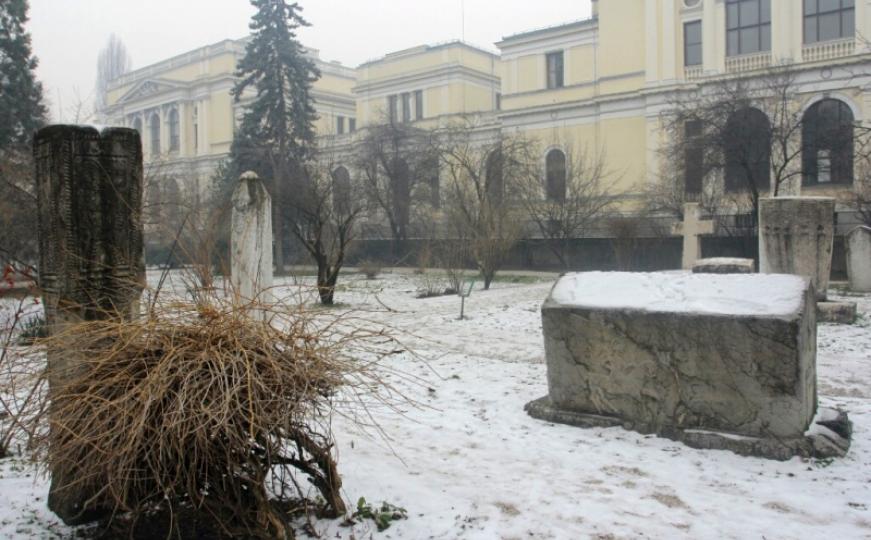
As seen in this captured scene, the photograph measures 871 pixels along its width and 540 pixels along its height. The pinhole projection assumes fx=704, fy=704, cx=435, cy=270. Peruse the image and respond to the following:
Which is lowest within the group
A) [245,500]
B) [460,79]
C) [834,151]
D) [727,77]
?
[245,500]

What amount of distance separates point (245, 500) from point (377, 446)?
1876 mm

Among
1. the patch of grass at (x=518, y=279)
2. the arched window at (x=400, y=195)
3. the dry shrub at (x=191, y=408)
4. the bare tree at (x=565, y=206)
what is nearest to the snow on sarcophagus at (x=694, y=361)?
the dry shrub at (x=191, y=408)

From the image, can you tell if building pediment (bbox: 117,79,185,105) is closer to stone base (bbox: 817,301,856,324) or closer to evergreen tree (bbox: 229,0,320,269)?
evergreen tree (bbox: 229,0,320,269)

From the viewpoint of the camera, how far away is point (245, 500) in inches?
141

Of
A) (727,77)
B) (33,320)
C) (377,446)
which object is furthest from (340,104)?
(377,446)

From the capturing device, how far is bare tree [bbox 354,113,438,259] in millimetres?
35438

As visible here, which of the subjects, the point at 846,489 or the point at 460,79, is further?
the point at 460,79

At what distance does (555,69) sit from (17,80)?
2947cm

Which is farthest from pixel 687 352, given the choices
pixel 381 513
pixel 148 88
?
pixel 148 88

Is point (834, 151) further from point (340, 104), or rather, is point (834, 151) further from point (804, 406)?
point (340, 104)

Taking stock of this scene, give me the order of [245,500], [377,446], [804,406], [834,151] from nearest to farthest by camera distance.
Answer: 1. [245,500]
2. [804,406]
3. [377,446]
4. [834,151]

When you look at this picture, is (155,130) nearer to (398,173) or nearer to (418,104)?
(418,104)

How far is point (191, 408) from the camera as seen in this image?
310 cm

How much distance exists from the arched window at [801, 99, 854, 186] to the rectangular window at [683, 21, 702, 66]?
6.68 meters
